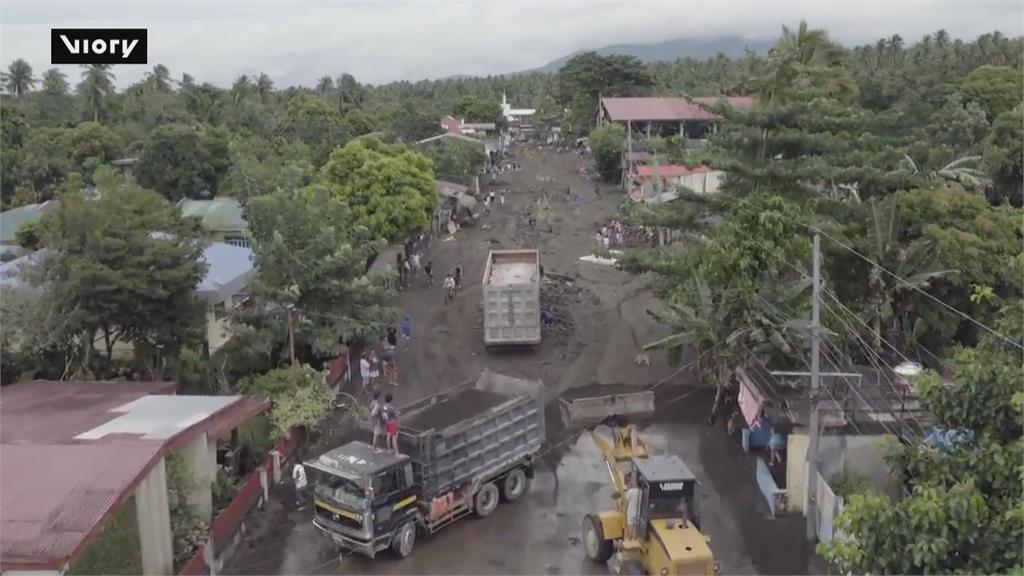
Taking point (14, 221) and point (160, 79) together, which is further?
point (160, 79)

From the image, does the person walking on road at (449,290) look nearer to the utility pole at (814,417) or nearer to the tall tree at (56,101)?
the utility pole at (814,417)

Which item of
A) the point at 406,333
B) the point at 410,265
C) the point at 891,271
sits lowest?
the point at 406,333

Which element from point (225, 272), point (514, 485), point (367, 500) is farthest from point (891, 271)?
point (225, 272)

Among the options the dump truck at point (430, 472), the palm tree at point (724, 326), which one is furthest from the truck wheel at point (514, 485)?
the palm tree at point (724, 326)

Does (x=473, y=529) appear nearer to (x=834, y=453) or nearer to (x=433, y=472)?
(x=433, y=472)

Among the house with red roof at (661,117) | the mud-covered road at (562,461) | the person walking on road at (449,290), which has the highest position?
the house with red roof at (661,117)

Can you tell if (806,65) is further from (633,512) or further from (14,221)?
(14,221)
